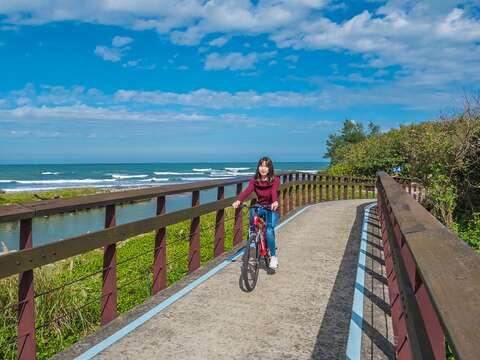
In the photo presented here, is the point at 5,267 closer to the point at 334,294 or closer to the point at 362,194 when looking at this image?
the point at 334,294

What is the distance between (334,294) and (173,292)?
2.00m

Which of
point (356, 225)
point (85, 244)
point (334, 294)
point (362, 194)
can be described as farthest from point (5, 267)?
point (362, 194)

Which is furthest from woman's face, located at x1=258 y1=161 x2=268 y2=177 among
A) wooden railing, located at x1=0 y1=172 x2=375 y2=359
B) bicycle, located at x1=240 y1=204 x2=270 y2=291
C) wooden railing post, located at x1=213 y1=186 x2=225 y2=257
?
wooden railing post, located at x1=213 y1=186 x2=225 y2=257

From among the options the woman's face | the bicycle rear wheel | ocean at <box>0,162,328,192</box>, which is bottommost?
ocean at <box>0,162,328,192</box>

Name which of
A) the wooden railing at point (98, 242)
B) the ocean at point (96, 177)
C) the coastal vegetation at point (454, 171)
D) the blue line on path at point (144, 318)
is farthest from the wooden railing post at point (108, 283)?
Answer: the ocean at point (96, 177)

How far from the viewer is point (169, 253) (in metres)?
13.1

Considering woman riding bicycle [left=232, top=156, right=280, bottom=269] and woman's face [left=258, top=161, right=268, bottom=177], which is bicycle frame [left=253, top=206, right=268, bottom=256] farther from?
woman's face [left=258, top=161, right=268, bottom=177]

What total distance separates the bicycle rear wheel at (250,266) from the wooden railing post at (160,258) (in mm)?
1047

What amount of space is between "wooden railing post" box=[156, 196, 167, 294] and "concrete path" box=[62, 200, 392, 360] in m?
0.49

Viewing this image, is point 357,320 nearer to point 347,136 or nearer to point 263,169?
point 263,169

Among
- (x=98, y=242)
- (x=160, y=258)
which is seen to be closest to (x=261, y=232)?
(x=160, y=258)

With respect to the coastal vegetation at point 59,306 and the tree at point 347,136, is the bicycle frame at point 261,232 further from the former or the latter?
the tree at point 347,136

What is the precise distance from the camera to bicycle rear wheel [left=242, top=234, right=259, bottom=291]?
6273 millimetres

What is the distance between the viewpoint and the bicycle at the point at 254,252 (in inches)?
249
